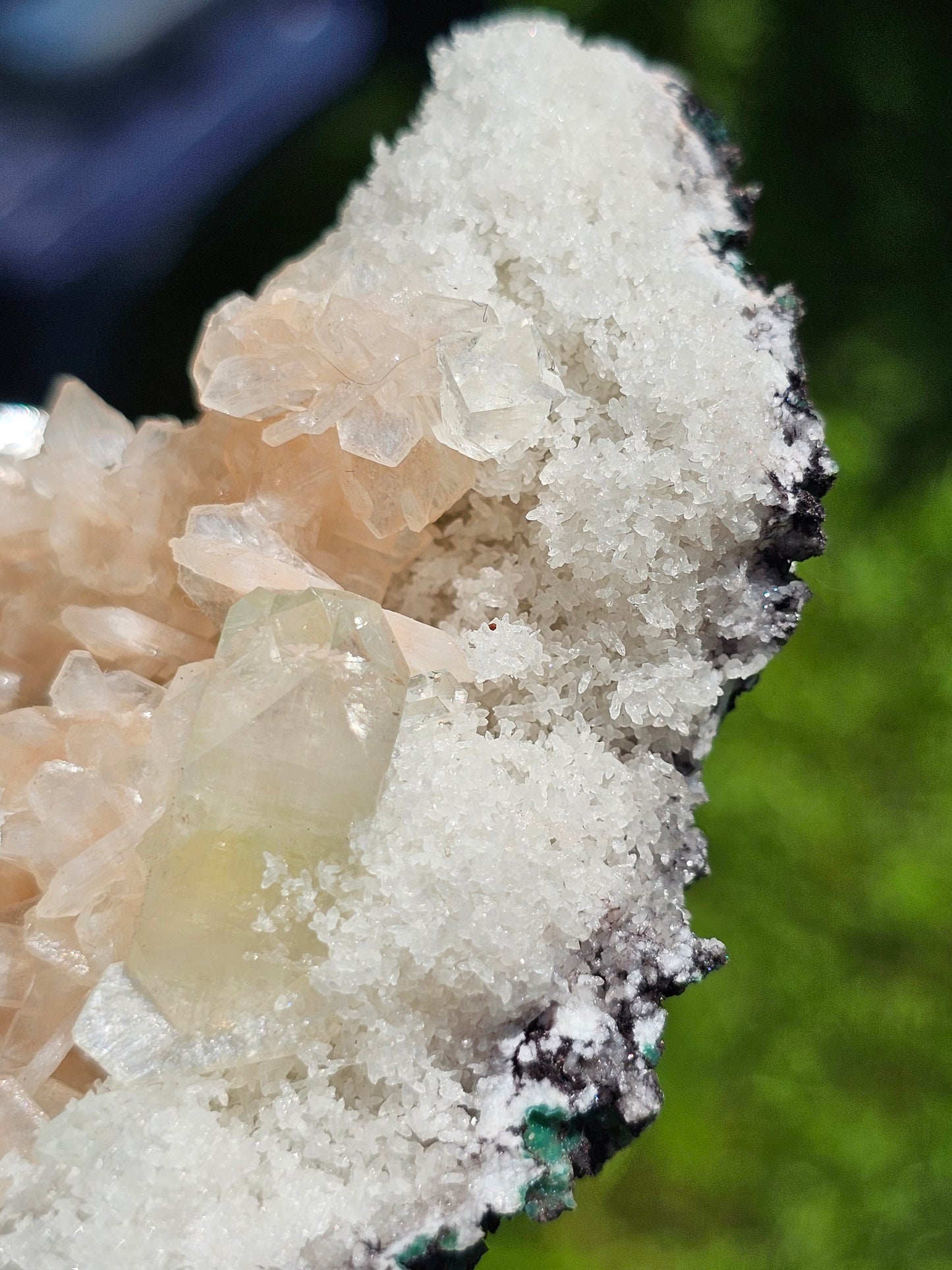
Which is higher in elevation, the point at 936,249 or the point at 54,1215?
the point at 936,249

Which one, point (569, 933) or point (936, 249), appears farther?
point (936, 249)

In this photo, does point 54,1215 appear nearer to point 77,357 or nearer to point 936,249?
point 77,357

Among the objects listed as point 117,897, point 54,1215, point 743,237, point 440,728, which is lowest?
point 54,1215

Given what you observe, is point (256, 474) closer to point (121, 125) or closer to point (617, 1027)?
point (617, 1027)

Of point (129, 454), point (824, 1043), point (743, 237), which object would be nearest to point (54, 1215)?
point (129, 454)

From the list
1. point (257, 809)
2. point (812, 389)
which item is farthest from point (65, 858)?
point (812, 389)

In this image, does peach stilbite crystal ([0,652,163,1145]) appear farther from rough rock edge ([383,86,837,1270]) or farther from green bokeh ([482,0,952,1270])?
green bokeh ([482,0,952,1270])

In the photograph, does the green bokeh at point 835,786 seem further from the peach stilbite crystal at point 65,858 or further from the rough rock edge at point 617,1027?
the peach stilbite crystal at point 65,858

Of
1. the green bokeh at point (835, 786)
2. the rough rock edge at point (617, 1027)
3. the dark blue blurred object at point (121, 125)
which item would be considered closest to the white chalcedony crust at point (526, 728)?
the rough rock edge at point (617, 1027)
